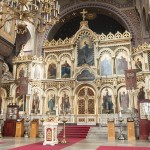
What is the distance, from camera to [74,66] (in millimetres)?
16172

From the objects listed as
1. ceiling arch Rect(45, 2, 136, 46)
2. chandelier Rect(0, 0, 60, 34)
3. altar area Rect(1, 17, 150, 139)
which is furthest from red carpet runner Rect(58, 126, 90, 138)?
ceiling arch Rect(45, 2, 136, 46)

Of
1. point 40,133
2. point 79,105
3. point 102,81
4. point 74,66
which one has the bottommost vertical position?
point 40,133

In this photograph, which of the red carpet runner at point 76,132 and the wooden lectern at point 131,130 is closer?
the wooden lectern at point 131,130

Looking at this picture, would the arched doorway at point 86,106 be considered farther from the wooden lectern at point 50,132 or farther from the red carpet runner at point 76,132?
the wooden lectern at point 50,132

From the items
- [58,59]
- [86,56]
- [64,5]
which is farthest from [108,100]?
[64,5]

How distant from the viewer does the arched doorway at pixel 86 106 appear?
15.1m

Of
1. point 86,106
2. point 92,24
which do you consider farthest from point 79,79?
point 92,24

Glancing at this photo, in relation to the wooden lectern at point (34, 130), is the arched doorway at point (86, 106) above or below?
above

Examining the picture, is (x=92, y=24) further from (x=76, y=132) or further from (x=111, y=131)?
(x=111, y=131)

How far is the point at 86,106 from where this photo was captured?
15422mm

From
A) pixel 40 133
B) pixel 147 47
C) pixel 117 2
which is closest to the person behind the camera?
pixel 40 133

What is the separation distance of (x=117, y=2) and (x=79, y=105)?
338 inches

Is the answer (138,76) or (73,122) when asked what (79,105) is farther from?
(138,76)

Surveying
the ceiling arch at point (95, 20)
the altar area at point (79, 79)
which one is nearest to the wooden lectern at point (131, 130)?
the altar area at point (79, 79)
